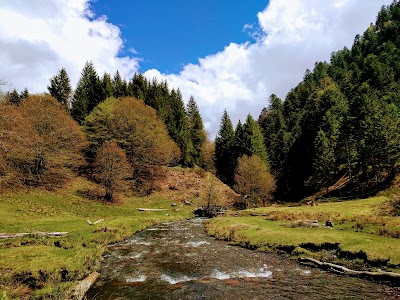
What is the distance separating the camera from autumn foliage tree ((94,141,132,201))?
206 feet

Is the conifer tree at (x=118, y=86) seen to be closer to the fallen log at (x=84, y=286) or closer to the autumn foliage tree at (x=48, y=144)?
the autumn foliage tree at (x=48, y=144)

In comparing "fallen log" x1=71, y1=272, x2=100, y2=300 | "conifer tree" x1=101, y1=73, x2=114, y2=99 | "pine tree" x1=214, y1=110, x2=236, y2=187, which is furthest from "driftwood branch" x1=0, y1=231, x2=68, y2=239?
"pine tree" x1=214, y1=110, x2=236, y2=187

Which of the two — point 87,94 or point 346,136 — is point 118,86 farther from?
point 346,136

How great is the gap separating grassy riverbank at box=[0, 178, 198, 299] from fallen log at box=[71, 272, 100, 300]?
50 cm

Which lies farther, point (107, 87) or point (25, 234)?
point (107, 87)

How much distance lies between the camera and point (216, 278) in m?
20.7

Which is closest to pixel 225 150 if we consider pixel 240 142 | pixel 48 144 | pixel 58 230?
pixel 240 142

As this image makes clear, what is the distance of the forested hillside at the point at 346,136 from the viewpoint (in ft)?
208

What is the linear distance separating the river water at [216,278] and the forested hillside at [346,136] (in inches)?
1931

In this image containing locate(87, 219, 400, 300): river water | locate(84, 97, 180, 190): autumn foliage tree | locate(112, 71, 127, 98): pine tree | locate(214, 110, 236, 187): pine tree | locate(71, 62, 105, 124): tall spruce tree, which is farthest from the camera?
locate(214, 110, 236, 187): pine tree

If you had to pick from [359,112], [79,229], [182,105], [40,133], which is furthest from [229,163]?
[79,229]

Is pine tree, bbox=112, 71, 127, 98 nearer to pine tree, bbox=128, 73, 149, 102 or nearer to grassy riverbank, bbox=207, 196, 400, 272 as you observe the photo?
pine tree, bbox=128, 73, 149, 102

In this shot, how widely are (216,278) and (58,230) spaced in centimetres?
2347

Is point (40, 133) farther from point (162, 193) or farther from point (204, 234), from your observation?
point (204, 234)
